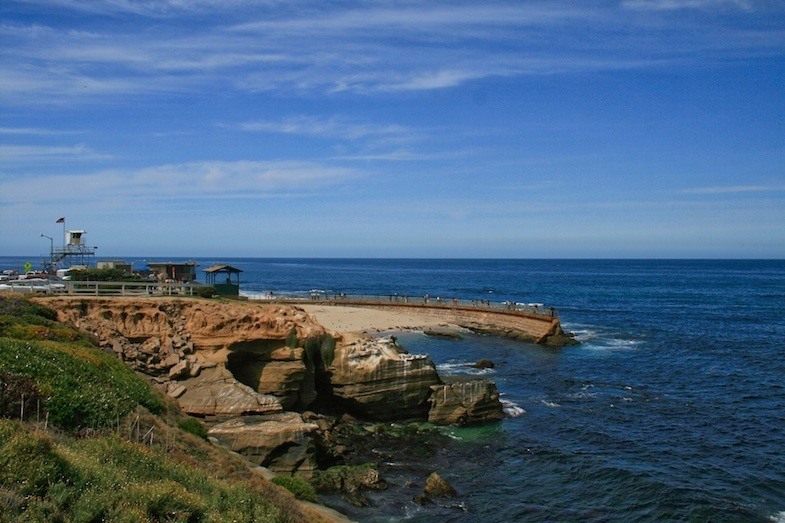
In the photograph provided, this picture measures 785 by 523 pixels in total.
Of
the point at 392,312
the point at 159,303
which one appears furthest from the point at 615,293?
the point at 159,303

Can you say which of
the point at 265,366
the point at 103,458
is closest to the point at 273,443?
the point at 265,366

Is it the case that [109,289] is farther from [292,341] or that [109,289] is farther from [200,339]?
[292,341]

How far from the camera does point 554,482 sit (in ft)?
75.9

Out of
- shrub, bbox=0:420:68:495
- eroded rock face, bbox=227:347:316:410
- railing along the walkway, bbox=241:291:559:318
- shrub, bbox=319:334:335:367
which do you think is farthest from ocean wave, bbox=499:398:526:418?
railing along the walkway, bbox=241:291:559:318

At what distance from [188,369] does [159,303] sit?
489 cm

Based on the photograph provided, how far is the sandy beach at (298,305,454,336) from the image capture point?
190 feet

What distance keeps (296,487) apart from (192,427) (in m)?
4.28

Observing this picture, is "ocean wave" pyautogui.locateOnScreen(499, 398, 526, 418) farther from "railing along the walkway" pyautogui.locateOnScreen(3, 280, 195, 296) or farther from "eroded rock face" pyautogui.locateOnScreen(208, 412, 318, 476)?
"railing along the walkway" pyautogui.locateOnScreen(3, 280, 195, 296)

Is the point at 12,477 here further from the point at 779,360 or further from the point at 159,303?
the point at 779,360

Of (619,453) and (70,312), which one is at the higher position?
(70,312)

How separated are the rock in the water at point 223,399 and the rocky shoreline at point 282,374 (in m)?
0.04

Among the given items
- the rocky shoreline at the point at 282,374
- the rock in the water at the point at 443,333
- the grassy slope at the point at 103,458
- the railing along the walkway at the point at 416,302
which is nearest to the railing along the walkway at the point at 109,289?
the rocky shoreline at the point at 282,374

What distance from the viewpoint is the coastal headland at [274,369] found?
25188mm

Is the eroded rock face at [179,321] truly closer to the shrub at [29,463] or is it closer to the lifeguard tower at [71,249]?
the shrub at [29,463]
